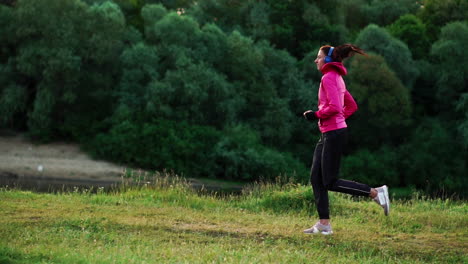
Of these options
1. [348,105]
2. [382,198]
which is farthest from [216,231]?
[348,105]

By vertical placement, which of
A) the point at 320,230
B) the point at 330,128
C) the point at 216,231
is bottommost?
the point at 216,231

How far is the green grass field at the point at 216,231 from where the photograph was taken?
645 centimetres

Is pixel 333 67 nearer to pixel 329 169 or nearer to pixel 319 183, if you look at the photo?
pixel 329 169

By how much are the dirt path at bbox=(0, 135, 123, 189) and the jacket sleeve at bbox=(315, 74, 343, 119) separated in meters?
25.8

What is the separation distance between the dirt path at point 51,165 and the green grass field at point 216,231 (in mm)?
22583

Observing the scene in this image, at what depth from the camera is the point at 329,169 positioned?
7.56 m

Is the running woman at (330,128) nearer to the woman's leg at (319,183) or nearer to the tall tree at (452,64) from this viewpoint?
the woman's leg at (319,183)

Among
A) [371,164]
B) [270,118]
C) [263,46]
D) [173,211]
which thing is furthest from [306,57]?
[173,211]

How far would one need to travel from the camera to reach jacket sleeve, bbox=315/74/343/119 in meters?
7.45

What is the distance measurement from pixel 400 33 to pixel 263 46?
9.38 meters

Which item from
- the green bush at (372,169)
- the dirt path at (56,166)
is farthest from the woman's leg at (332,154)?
the green bush at (372,169)

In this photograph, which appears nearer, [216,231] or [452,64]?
[216,231]

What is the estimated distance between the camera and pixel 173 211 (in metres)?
9.48

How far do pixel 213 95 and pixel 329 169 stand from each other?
2962 centimetres
